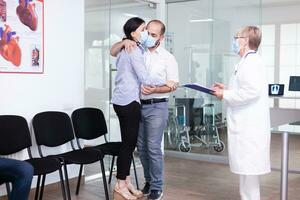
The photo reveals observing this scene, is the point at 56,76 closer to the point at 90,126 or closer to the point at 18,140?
the point at 90,126

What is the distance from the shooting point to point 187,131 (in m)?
5.98

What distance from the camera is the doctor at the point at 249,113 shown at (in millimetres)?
2797

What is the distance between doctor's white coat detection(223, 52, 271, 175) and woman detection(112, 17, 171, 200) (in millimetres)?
794

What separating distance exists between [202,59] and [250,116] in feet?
9.99

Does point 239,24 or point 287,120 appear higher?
point 239,24

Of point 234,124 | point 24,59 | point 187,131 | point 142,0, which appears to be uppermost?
point 142,0

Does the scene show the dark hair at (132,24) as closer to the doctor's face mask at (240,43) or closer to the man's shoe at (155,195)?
the doctor's face mask at (240,43)

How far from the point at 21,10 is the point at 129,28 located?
3.42ft

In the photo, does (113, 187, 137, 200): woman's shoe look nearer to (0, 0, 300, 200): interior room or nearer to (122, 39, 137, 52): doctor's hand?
(0, 0, 300, 200): interior room

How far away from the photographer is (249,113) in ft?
9.34

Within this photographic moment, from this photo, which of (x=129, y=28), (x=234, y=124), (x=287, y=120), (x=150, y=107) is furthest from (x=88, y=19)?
(x=287, y=120)

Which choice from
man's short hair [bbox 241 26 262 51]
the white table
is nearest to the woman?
man's short hair [bbox 241 26 262 51]

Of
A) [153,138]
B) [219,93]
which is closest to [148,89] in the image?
[153,138]

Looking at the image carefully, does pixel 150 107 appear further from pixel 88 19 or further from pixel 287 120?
pixel 287 120
